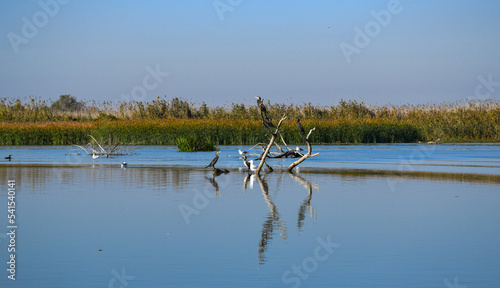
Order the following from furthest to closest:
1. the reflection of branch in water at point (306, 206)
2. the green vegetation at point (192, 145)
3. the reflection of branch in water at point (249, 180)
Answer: the green vegetation at point (192, 145)
the reflection of branch in water at point (249, 180)
the reflection of branch in water at point (306, 206)

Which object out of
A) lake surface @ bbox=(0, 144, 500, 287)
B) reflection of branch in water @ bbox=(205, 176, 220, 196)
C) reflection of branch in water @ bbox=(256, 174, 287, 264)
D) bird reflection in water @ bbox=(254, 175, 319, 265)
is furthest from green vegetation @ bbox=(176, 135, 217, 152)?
reflection of branch in water @ bbox=(256, 174, 287, 264)

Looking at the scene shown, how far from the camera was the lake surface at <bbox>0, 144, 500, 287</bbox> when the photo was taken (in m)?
6.79

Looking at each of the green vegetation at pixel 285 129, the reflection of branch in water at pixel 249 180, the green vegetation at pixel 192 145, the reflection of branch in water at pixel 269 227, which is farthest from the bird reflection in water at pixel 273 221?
the green vegetation at pixel 285 129

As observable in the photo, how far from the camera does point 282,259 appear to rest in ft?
24.4

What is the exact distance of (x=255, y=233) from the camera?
8953mm

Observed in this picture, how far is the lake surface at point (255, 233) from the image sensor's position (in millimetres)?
6789

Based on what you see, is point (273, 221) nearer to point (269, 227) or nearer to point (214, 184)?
point (269, 227)

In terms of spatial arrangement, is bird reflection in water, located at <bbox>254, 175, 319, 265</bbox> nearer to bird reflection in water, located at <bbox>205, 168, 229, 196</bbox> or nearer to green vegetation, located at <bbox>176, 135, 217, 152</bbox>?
bird reflection in water, located at <bbox>205, 168, 229, 196</bbox>

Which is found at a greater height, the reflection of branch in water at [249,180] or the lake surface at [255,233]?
the reflection of branch in water at [249,180]

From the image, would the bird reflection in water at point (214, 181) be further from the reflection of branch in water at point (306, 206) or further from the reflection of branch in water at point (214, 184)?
the reflection of branch in water at point (306, 206)

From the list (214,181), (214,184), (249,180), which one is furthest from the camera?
(249,180)

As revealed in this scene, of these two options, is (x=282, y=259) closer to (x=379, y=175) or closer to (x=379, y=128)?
(x=379, y=175)

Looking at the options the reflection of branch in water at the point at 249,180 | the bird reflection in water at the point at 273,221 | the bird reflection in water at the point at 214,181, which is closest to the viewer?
the bird reflection in water at the point at 273,221

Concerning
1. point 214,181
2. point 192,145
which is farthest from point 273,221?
point 192,145
